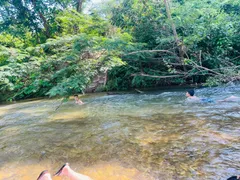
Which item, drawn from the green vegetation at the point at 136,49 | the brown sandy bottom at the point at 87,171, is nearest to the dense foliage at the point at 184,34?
the green vegetation at the point at 136,49

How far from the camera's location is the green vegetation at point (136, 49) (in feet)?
23.4

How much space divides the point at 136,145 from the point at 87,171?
1226 mm

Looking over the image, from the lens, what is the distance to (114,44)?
782 centimetres

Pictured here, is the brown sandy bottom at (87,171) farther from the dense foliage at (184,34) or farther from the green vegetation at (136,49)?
the dense foliage at (184,34)

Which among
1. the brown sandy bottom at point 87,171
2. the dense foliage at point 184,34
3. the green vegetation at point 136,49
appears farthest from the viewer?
the dense foliage at point 184,34

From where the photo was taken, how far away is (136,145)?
4.17 metres

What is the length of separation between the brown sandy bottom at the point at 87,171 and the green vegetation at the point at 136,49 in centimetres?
249

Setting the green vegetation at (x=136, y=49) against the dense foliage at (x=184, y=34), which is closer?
the green vegetation at (x=136, y=49)

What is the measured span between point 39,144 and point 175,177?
133 inches

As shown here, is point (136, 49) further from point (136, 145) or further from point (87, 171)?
point (87, 171)

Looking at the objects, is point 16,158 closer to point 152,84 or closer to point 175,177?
point 175,177

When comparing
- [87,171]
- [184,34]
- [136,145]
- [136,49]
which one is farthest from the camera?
[184,34]

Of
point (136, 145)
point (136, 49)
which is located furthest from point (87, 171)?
point (136, 49)

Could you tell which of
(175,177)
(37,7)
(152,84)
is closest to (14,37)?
(37,7)
